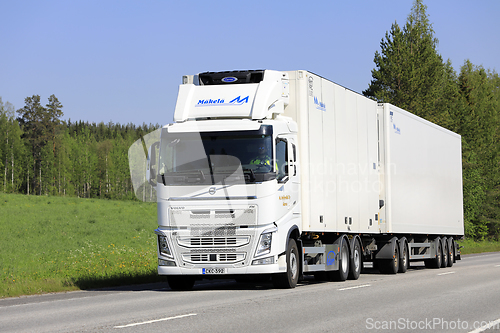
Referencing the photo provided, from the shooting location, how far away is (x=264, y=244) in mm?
13125

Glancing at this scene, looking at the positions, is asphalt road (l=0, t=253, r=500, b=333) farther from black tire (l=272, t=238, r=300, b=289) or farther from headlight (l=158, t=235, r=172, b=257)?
headlight (l=158, t=235, r=172, b=257)

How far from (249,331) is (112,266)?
12.9 m

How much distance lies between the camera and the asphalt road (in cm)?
834

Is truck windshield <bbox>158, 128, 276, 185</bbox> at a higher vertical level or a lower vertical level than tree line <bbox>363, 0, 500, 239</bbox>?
lower

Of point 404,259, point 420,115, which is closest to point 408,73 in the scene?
point 420,115

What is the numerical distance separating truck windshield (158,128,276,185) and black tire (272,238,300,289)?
177 cm

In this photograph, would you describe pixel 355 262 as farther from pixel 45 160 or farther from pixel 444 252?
pixel 45 160

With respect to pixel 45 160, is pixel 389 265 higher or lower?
lower

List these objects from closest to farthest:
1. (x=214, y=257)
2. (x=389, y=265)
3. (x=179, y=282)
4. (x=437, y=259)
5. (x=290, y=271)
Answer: (x=214, y=257), (x=290, y=271), (x=179, y=282), (x=389, y=265), (x=437, y=259)

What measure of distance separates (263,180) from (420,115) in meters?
41.4

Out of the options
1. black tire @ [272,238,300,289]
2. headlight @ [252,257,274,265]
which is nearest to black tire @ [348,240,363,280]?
black tire @ [272,238,300,289]

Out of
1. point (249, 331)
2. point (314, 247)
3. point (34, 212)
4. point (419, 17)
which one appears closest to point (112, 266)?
point (314, 247)

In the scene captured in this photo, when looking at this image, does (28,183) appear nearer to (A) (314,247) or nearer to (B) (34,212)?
(B) (34,212)

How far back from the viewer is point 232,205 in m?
13.1
